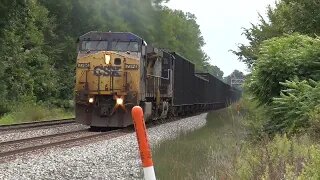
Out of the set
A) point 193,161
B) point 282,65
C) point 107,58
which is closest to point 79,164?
point 193,161

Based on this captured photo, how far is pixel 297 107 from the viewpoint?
37.3ft

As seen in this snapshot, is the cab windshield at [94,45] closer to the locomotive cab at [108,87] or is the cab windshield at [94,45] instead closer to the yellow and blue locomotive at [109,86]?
the yellow and blue locomotive at [109,86]

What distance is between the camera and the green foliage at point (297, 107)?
10969 millimetres

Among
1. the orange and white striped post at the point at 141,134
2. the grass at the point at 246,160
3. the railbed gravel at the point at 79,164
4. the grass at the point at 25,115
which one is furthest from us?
the grass at the point at 25,115

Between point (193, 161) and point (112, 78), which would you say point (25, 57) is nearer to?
point (112, 78)

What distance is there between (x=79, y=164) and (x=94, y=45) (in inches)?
398

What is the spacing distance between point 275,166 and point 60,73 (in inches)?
1449

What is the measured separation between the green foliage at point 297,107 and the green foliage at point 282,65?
3.14 feet

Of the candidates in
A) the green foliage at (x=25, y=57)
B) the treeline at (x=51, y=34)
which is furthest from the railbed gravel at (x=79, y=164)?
the green foliage at (x=25, y=57)

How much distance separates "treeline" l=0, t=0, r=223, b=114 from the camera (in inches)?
1124

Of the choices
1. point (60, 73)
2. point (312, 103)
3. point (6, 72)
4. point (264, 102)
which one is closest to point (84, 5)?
point (60, 73)

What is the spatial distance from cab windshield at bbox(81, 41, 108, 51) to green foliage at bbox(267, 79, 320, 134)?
8.58 meters

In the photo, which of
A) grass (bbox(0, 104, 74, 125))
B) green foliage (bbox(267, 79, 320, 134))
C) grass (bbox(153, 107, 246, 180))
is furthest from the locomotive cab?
grass (bbox(0, 104, 74, 125))

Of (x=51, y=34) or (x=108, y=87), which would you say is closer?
(x=108, y=87)
